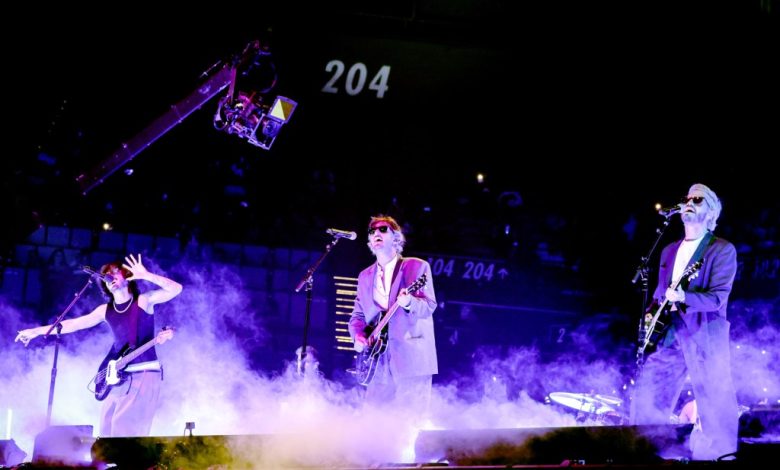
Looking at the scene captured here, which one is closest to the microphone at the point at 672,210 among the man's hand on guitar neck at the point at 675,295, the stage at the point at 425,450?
the man's hand on guitar neck at the point at 675,295

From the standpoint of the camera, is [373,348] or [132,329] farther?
[132,329]

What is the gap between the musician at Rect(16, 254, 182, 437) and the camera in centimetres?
629

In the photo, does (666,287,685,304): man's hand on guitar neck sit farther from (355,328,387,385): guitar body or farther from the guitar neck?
the guitar neck

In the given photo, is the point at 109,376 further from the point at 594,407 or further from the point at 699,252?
the point at 699,252

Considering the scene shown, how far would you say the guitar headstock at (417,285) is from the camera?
589 cm

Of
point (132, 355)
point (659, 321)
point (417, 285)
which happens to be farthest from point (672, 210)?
point (132, 355)

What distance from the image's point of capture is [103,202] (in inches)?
376

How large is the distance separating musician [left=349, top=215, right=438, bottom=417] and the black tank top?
1757mm

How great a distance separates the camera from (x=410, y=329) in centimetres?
599

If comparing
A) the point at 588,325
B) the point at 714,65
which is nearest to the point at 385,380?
the point at 588,325

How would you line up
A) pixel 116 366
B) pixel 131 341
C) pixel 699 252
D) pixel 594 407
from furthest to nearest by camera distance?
pixel 594 407
pixel 131 341
pixel 116 366
pixel 699 252

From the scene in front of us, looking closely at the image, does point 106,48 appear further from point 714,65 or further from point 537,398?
point 714,65

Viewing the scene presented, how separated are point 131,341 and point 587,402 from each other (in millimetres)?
4361

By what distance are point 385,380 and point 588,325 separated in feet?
15.8
